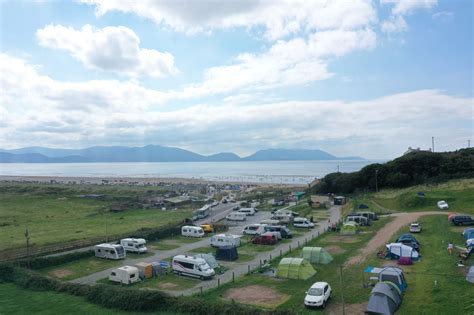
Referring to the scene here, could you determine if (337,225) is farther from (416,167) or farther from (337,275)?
(416,167)

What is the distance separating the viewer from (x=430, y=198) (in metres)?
42.5

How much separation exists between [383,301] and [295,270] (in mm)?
6492

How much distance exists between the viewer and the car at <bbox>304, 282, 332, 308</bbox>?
16.6m

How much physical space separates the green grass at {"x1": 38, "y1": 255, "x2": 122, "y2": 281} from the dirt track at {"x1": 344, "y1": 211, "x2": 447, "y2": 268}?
1618cm

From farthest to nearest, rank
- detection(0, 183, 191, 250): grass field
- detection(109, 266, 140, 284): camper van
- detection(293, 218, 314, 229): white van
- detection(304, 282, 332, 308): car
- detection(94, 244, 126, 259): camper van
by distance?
detection(293, 218, 314, 229): white van → detection(0, 183, 191, 250): grass field → detection(94, 244, 126, 259): camper van → detection(109, 266, 140, 284): camper van → detection(304, 282, 332, 308): car

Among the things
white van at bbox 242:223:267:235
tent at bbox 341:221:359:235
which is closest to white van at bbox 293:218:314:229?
white van at bbox 242:223:267:235

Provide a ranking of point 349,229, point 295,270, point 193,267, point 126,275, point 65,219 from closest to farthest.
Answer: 1. point 295,270
2. point 126,275
3. point 193,267
4. point 349,229
5. point 65,219

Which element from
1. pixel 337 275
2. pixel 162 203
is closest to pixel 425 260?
pixel 337 275

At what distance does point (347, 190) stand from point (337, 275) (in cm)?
4111

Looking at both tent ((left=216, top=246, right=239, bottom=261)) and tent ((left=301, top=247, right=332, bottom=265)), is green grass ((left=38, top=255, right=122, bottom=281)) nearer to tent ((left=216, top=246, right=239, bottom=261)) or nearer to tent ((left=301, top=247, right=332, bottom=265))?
tent ((left=216, top=246, right=239, bottom=261))

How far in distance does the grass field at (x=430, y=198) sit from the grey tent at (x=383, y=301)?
25.5 meters

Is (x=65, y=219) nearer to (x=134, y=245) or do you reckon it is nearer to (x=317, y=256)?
(x=134, y=245)

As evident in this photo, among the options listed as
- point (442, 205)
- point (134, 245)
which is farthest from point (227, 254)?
point (442, 205)

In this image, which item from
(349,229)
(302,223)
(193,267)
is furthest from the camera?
(302,223)
